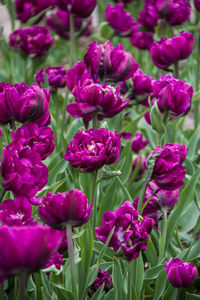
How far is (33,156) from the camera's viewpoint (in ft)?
3.05

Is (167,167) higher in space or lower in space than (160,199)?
higher

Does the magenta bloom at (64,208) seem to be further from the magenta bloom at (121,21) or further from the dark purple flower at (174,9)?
the magenta bloom at (121,21)

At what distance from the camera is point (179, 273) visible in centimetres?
99

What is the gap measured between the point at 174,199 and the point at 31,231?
59 cm

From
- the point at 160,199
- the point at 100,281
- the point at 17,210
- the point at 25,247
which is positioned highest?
the point at 25,247

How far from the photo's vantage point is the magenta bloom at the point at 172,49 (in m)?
1.55

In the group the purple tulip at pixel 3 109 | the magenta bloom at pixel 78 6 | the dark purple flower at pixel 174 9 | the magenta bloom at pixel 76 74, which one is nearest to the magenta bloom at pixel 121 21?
the dark purple flower at pixel 174 9

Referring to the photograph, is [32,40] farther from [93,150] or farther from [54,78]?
[93,150]

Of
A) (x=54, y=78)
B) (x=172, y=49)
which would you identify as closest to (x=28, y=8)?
(x=54, y=78)

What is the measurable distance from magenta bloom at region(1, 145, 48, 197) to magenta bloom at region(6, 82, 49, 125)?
0.20m

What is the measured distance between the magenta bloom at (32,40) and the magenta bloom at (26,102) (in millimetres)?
1064

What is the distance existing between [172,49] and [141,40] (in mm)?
815

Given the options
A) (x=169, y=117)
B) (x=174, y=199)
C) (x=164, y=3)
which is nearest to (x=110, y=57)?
(x=169, y=117)

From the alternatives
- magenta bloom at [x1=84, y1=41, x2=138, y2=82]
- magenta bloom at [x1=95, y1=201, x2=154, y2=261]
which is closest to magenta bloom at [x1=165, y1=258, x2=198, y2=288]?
magenta bloom at [x1=95, y1=201, x2=154, y2=261]
